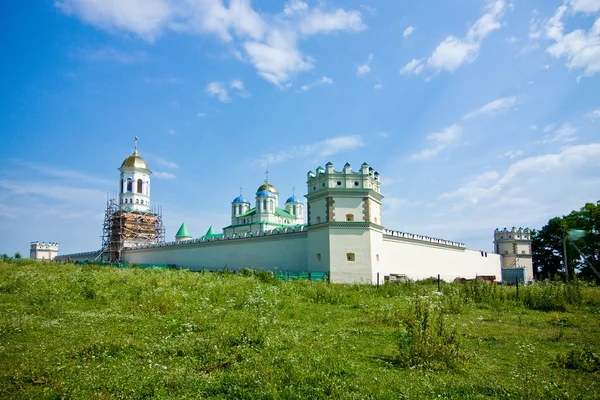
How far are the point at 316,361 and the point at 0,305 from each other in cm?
1004

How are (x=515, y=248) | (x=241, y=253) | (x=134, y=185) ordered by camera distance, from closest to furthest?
(x=241, y=253)
(x=515, y=248)
(x=134, y=185)

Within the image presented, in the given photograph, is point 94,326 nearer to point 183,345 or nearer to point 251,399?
point 183,345

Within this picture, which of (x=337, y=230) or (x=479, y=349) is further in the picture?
(x=337, y=230)

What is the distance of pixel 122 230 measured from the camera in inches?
1939

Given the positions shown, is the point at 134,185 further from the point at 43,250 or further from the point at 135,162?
the point at 43,250

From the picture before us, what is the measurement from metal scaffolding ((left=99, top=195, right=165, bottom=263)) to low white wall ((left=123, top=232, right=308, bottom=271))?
6634 mm

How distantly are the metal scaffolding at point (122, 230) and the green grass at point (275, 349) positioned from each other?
37457 millimetres

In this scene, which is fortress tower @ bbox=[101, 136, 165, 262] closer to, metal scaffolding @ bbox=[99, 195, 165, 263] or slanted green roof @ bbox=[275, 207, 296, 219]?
metal scaffolding @ bbox=[99, 195, 165, 263]

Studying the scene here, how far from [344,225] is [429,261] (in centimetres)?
1222

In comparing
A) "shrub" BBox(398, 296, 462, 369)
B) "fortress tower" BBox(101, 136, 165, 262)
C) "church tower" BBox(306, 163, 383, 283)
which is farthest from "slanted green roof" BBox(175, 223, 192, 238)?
"shrub" BBox(398, 296, 462, 369)

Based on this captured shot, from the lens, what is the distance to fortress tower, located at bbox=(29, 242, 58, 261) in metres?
64.5

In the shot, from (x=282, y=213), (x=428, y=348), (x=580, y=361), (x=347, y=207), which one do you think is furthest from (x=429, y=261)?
(x=428, y=348)

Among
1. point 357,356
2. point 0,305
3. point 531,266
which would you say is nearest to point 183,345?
point 357,356

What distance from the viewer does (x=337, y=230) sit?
25.6 metres
